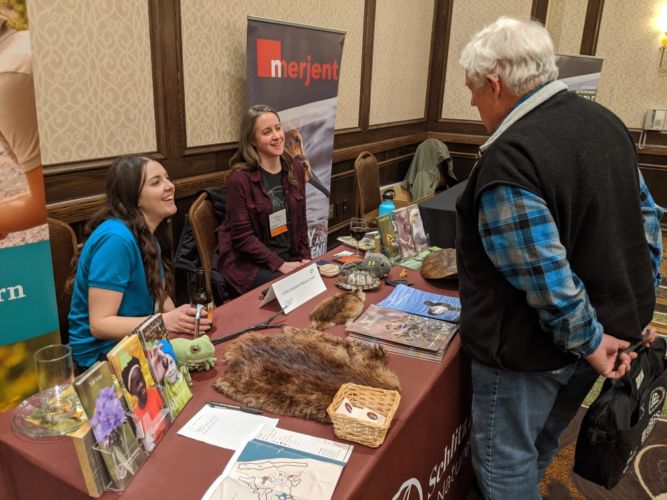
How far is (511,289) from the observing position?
50.6 inches

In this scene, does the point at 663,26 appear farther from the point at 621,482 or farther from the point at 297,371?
the point at 297,371

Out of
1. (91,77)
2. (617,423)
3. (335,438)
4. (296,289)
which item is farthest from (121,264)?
(617,423)

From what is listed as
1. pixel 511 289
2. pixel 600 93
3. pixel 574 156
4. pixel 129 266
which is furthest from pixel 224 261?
pixel 600 93

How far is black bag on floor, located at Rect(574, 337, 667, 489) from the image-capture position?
1445mm

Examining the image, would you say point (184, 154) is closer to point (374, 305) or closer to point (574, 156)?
point (374, 305)

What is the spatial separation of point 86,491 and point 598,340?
3.76ft

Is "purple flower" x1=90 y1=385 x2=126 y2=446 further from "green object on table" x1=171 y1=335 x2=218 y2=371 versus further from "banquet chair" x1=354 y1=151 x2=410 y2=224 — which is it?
"banquet chair" x1=354 y1=151 x2=410 y2=224

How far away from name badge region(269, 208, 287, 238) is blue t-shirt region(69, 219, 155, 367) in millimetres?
1050

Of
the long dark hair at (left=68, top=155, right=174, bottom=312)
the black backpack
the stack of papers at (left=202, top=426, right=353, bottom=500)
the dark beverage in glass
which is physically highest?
the long dark hair at (left=68, top=155, right=174, bottom=312)

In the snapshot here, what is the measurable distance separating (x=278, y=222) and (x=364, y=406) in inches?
68.5

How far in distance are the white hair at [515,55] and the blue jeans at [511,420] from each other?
0.73 meters

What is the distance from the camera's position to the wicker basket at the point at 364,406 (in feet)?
3.52

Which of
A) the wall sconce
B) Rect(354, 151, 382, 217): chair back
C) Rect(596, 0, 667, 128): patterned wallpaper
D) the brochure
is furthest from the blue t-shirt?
the wall sconce

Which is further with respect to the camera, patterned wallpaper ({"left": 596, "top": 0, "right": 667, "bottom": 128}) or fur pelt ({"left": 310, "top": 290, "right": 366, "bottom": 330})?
patterned wallpaper ({"left": 596, "top": 0, "right": 667, "bottom": 128})
